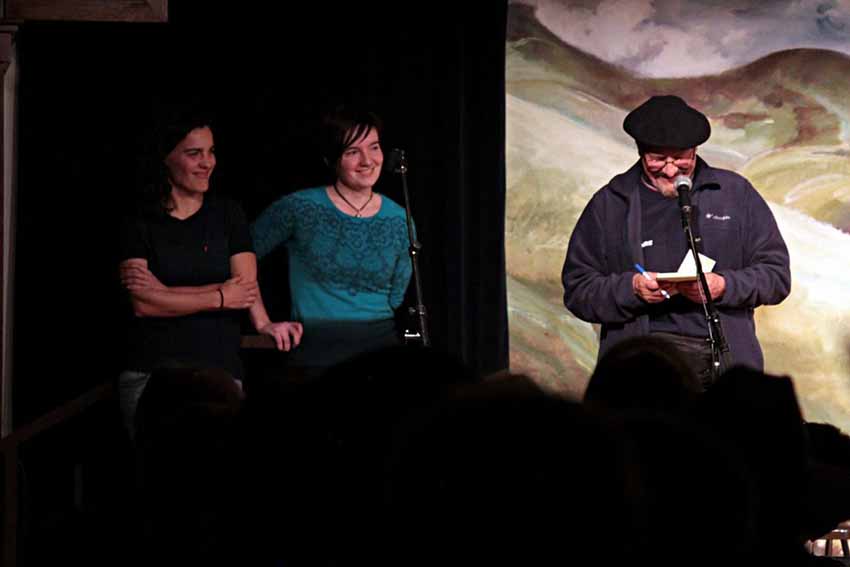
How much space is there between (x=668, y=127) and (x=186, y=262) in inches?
55.8

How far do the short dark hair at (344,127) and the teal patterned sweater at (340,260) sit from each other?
16 cm

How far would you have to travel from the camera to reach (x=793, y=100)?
5.02m

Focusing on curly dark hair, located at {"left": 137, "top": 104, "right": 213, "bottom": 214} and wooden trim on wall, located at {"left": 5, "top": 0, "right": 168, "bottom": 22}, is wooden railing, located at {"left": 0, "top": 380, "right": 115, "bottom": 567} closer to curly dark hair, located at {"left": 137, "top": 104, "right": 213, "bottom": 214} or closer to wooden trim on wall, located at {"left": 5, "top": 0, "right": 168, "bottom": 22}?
curly dark hair, located at {"left": 137, "top": 104, "right": 213, "bottom": 214}

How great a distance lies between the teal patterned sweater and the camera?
4113 millimetres

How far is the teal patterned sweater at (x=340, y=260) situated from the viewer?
4113mm

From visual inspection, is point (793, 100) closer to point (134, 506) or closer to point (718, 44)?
point (718, 44)

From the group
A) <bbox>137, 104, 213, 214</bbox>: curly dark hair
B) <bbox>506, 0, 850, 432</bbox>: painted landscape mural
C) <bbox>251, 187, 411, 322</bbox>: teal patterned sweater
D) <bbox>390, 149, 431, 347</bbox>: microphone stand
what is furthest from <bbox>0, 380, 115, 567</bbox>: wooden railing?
<bbox>506, 0, 850, 432</bbox>: painted landscape mural

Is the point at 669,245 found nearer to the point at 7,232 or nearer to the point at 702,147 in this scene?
the point at 702,147

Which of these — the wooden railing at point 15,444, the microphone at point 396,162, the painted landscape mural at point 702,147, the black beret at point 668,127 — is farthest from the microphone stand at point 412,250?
the wooden railing at point 15,444

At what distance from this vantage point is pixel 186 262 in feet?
12.2

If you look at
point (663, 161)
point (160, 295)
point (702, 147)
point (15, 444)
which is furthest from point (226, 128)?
point (15, 444)

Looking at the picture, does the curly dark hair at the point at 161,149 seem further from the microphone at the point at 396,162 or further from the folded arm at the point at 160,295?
the microphone at the point at 396,162

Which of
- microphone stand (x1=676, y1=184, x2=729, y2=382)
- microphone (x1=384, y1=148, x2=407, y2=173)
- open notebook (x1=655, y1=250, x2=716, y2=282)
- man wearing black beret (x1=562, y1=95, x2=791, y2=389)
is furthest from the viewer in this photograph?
microphone (x1=384, y1=148, x2=407, y2=173)

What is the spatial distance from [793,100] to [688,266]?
1664mm
